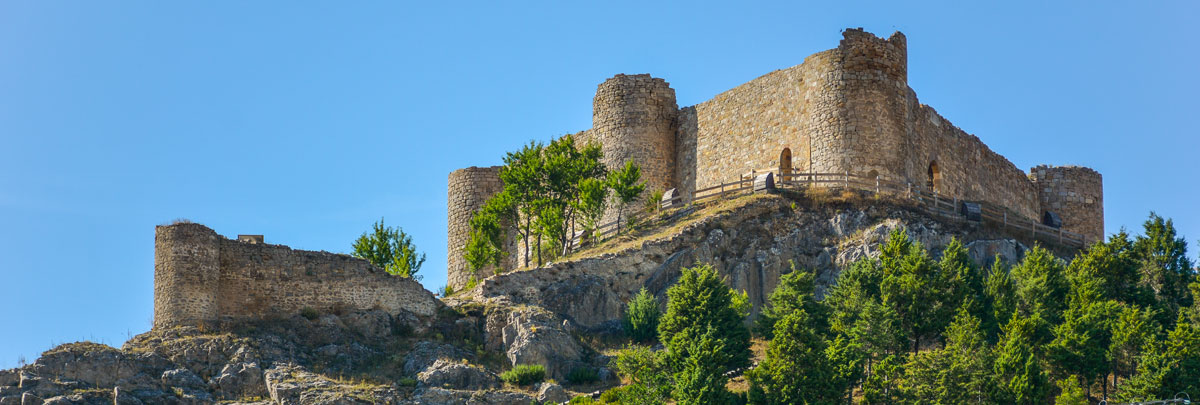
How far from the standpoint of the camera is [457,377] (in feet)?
156

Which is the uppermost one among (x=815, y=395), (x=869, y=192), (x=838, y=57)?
(x=838, y=57)

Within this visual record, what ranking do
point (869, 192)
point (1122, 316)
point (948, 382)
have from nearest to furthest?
point (948, 382) → point (1122, 316) → point (869, 192)

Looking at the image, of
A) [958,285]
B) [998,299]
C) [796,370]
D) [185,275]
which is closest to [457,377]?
[185,275]

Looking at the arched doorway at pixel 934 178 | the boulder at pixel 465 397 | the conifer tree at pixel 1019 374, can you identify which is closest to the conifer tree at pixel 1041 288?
the conifer tree at pixel 1019 374

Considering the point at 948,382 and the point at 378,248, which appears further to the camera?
the point at 378,248

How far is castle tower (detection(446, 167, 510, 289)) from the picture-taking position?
67.5 meters

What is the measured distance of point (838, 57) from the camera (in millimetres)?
58031

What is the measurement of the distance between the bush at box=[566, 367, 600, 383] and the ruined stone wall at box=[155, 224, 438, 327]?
16.9ft

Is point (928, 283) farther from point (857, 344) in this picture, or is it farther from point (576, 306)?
point (576, 306)

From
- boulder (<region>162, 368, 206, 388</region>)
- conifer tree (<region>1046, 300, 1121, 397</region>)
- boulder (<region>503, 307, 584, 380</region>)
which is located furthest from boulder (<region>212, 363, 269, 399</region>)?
conifer tree (<region>1046, 300, 1121, 397</region>)

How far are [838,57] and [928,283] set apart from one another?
10985 mm

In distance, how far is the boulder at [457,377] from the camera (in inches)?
1861

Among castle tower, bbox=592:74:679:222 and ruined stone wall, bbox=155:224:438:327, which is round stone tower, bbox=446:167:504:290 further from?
ruined stone wall, bbox=155:224:438:327

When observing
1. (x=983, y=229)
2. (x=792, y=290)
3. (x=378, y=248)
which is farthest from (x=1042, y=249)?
(x=378, y=248)
